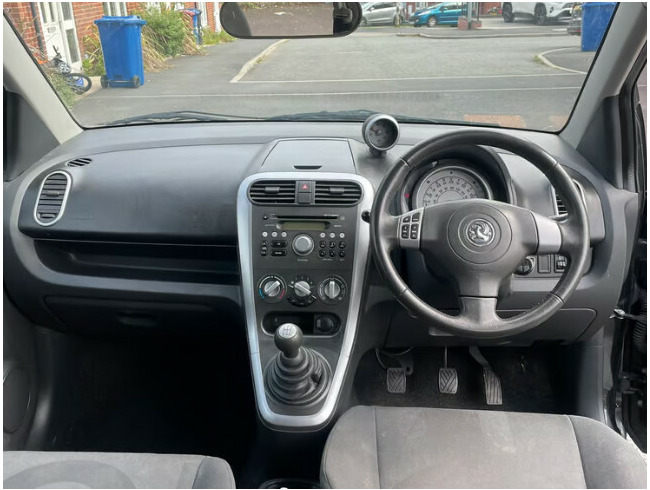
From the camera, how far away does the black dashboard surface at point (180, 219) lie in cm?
206

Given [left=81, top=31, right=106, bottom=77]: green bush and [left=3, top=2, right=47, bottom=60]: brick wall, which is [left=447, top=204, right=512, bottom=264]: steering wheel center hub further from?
[left=81, top=31, right=106, bottom=77]: green bush

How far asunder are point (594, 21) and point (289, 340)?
160 centimetres

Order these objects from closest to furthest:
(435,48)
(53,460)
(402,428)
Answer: (53,460), (402,428), (435,48)

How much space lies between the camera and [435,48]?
275 centimetres

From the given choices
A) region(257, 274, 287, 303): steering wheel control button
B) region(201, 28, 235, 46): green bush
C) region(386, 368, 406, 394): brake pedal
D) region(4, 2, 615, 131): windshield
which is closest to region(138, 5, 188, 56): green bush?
region(4, 2, 615, 131): windshield

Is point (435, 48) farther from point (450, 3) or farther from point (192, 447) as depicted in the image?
point (192, 447)

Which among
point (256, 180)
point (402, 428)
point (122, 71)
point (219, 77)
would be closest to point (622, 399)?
point (402, 428)

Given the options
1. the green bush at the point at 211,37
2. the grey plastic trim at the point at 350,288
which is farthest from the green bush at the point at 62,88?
the grey plastic trim at the point at 350,288

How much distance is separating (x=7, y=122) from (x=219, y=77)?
1002mm

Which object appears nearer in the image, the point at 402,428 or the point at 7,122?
the point at 402,428

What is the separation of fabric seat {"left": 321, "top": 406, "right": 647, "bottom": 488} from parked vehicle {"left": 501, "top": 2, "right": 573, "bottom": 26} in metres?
1.63

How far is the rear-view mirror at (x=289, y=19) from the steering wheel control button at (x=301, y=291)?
32.9 inches

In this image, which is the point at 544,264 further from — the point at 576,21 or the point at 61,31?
the point at 61,31

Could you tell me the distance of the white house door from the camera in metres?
2.71
